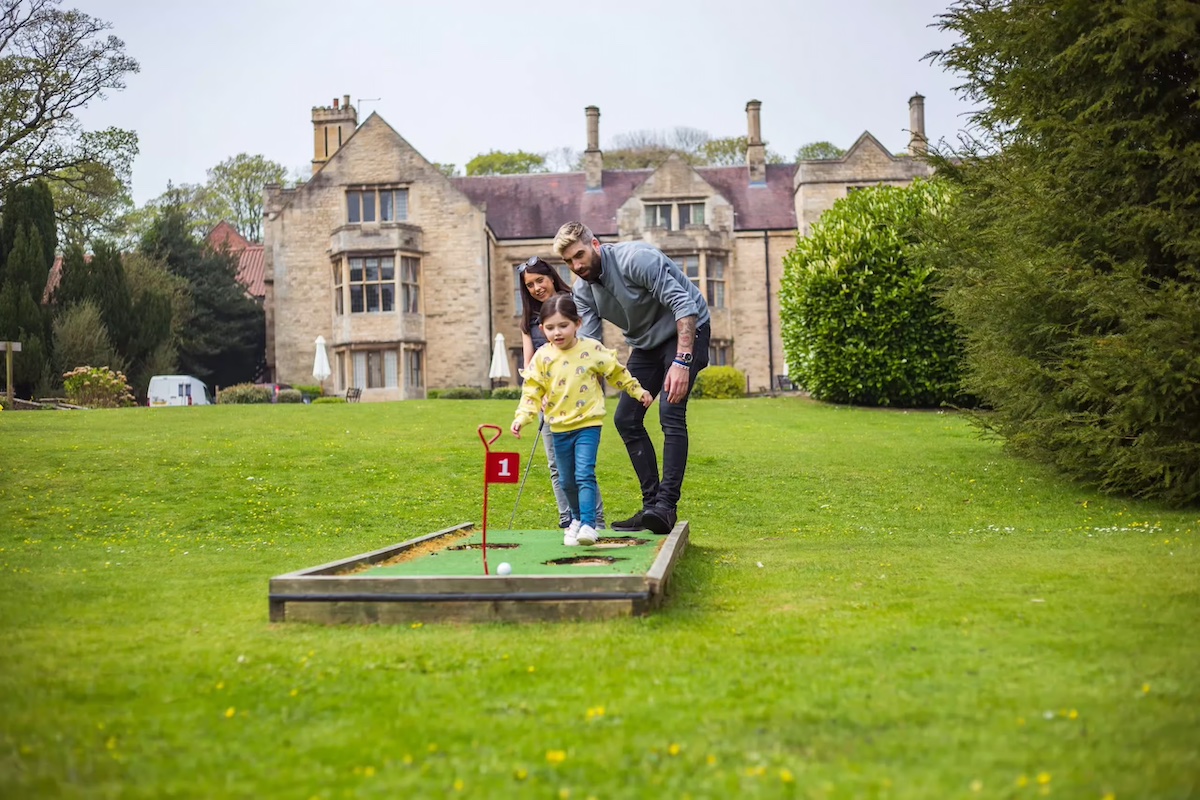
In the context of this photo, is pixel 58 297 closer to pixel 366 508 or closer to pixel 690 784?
pixel 366 508

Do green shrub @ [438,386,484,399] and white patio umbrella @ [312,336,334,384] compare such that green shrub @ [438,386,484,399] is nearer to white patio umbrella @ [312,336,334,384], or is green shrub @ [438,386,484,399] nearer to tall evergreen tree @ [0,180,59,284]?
white patio umbrella @ [312,336,334,384]

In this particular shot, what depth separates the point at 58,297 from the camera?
3897 cm

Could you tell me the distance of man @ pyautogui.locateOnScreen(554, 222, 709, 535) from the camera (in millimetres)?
7996

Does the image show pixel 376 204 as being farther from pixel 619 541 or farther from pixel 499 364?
pixel 619 541

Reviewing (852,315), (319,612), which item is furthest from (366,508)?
(852,315)

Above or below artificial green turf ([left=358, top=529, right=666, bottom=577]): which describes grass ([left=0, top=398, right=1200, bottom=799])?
below

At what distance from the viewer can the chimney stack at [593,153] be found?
45.4 metres

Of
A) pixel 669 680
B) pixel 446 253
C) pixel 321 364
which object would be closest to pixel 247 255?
pixel 446 253

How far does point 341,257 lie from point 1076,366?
105 ft

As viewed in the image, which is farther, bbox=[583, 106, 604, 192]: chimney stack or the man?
bbox=[583, 106, 604, 192]: chimney stack

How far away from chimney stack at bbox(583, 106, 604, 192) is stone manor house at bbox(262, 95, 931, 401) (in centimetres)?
123

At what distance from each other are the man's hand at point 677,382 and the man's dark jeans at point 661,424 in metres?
0.09

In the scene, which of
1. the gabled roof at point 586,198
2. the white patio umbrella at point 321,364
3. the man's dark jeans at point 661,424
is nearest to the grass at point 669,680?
the man's dark jeans at point 661,424

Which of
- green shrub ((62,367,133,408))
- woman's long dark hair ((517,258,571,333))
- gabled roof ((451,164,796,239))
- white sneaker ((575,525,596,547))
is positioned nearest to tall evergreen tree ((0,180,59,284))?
green shrub ((62,367,133,408))
